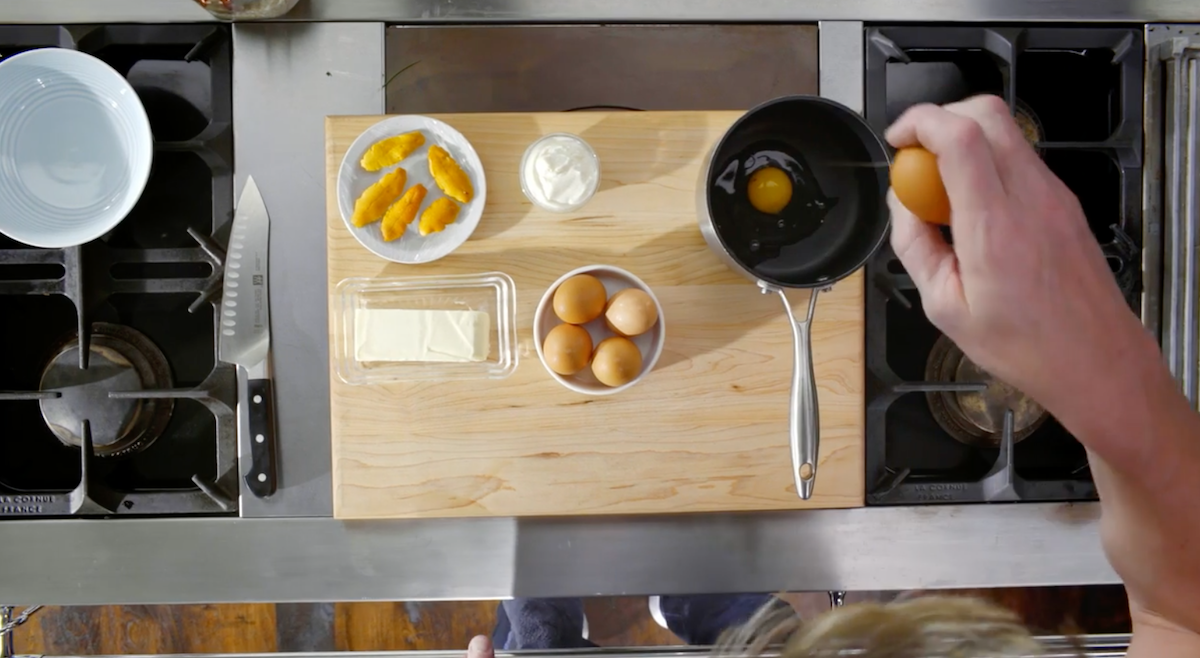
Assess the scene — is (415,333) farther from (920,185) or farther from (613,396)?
(920,185)

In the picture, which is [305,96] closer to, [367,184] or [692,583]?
[367,184]

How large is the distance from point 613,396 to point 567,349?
10 centimetres

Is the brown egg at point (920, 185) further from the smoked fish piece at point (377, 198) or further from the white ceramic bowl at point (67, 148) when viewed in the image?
the white ceramic bowl at point (67, 148)

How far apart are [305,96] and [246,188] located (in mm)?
138

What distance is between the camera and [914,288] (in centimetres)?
98

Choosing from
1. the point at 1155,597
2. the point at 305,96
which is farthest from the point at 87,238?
the point at 1155,597

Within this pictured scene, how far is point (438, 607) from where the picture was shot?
1264 millimetres

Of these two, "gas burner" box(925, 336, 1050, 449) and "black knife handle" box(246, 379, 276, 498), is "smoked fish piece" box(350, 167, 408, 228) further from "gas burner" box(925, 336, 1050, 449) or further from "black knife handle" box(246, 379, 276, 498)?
"gas burner" box(925, 336, 1050, 449)

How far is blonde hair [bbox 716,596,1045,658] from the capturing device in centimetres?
62

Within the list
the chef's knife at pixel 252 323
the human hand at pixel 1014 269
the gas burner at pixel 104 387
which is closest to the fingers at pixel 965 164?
the human hand at pixel 1014 269

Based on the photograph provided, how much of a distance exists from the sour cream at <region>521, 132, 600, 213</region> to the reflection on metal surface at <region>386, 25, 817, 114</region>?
0.17 metres

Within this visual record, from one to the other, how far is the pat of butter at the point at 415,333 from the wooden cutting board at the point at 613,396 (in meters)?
0.05

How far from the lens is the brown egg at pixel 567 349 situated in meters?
0.81

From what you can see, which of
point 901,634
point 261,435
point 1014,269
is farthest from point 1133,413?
point 261,435
